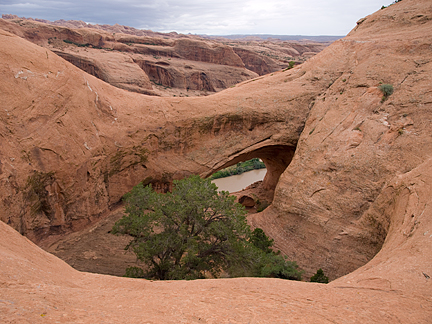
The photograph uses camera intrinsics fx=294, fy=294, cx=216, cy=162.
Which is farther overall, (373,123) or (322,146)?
(322,146)

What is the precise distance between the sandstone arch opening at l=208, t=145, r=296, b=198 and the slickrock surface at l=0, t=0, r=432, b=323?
0.23 metres

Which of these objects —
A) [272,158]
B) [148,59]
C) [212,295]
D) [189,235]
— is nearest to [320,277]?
[189,235]

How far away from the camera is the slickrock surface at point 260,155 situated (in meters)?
4.36

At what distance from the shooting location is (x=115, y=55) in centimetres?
3975

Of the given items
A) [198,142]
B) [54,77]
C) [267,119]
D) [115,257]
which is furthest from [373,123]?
[54,77]

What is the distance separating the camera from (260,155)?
59.3ft

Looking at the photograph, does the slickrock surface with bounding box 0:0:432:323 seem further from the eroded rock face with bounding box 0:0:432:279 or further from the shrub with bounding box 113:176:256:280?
the shrub with bounding box 113:176:256:280

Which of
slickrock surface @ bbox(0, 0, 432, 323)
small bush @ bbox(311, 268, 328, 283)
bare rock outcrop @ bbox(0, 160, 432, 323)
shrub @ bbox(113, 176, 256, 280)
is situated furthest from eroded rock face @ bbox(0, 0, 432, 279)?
bare rock outcrop @ bbox(0, 160, 432, 323)

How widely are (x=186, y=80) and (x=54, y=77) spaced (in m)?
42.0

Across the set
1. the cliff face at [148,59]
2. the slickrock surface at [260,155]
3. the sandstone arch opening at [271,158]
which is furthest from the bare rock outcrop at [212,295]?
A: the cliff face at [148,59]

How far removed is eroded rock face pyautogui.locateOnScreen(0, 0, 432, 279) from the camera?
10078 mm

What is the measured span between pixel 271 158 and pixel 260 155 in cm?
105

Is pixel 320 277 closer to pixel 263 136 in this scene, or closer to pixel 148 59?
pixel 263 136

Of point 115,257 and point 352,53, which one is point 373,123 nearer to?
point 352,53
